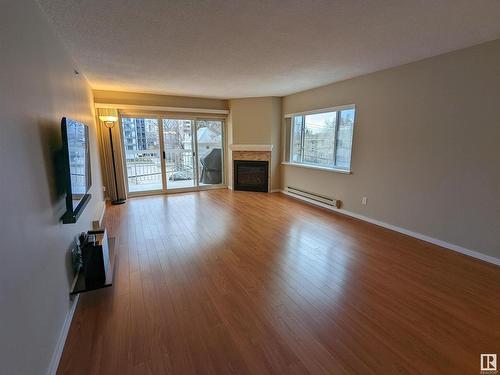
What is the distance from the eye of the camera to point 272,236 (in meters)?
3.52

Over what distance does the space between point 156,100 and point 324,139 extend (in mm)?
3899

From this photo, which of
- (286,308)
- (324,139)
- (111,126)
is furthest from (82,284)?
(324,139)

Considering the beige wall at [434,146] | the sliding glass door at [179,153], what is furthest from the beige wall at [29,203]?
the beige wall at [434,146]

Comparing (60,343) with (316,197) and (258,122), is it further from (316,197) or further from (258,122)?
(258,122)

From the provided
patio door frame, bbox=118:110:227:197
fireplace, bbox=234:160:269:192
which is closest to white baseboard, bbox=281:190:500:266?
fireplace, bbox=234:160:269:192

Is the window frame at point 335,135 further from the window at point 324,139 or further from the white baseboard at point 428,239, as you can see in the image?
the white baseboard at point 428,239

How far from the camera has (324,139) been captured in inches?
197

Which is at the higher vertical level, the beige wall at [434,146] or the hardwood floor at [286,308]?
the beige wall at [434,146]

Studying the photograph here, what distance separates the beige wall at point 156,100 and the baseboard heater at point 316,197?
9.26 feet

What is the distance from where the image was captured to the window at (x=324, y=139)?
4453mm

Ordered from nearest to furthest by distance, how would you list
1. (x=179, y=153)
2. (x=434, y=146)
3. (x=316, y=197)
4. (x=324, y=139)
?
(x=434, y=146)
(x=324, y=139)
(x=316, y=197)
(x=179, y=153)

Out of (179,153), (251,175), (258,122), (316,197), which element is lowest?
(316,197)

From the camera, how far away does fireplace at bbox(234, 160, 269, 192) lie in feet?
20.9

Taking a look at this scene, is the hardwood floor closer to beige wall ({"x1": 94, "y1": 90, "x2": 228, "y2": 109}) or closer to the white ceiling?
the white ceiling
